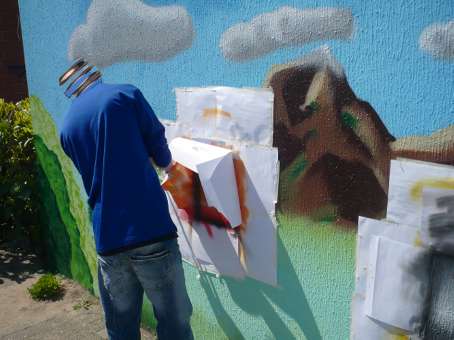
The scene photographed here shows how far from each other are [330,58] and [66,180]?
2.90m

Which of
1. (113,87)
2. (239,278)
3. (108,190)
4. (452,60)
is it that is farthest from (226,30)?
(239,278)

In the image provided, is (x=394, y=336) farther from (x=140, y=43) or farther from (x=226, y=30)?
(x=140, y=43)

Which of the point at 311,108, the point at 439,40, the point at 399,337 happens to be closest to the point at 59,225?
the point at 311,108

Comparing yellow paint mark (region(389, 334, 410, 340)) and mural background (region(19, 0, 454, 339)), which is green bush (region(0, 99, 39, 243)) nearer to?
mural background (region(19, 0, 454, 339))

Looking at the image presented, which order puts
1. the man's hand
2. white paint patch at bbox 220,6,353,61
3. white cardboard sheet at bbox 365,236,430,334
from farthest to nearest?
the man's hand, white paint patch at bbox 220,6,353,61, white cardboard sheet at bbox 365,236,430,334

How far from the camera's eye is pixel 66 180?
13.9ft

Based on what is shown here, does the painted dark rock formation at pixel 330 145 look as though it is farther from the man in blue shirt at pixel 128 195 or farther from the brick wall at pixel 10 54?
the brick wall at pixel 10 54

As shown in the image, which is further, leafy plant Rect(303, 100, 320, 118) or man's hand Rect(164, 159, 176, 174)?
man's hand Rect(164, 159, 176, 174)

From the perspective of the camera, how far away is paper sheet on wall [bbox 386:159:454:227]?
5.64 ft

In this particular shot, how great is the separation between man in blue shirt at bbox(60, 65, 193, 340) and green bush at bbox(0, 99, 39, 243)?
116 inches

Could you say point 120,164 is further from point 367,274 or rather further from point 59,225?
point 59,225

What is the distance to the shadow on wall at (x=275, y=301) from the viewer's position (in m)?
2.40

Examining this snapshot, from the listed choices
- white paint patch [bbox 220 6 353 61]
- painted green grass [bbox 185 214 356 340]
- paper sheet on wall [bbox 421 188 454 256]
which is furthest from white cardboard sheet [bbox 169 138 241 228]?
paper sheet on wall [bbox 421 188 454 256]

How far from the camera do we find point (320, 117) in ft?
6.89
